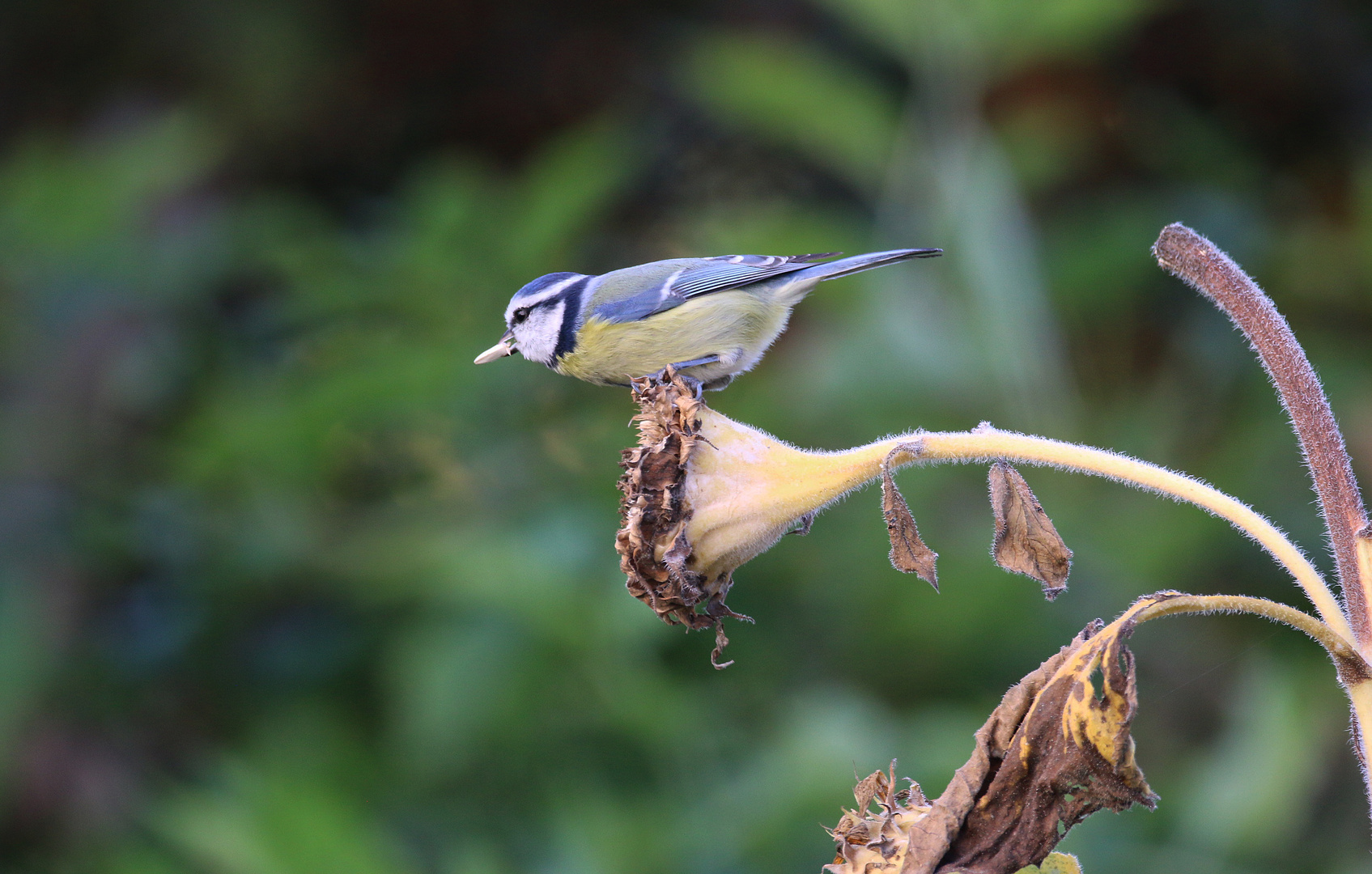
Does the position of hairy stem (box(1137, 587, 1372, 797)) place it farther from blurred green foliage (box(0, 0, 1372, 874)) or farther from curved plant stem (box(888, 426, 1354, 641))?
blurred green foliage (box(0, 0, 1372, 874))

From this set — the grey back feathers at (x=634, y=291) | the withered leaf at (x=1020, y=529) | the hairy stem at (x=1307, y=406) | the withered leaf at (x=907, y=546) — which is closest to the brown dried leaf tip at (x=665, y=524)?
the withered leaf at (x=907, y=546)

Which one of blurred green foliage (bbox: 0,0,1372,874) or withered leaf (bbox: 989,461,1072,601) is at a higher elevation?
blurred green foliage (bbox: 0,0,1372,874)

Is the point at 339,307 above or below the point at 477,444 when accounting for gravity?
above

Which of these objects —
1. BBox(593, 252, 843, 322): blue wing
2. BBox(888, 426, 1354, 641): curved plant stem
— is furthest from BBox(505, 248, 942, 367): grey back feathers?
BBox(888, 426, 1354, 641): curved plant stem

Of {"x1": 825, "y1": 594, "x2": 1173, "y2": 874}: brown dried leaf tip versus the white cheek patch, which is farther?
the white cheek patch

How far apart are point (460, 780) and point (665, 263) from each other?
198 centimetres

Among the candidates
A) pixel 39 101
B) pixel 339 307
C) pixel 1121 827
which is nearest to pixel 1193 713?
pixel 1121 827

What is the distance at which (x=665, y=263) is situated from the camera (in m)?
2.99

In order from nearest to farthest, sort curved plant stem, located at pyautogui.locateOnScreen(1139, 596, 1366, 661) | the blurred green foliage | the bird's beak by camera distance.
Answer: curved plant stem, located at pyautogui.locateOnScreen(1139, 596, 1366, 661)
the bird's beak
the blurred green foliage

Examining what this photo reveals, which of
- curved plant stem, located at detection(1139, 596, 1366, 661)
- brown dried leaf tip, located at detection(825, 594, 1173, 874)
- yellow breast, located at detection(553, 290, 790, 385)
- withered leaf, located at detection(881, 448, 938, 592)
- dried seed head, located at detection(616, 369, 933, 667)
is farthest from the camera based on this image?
yellow breast, located at detection(553, 290, 790, 385)

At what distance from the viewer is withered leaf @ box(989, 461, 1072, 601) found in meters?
1.49

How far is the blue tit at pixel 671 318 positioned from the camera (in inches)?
106

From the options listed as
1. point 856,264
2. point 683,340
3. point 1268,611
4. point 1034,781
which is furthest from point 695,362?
point 1268,611

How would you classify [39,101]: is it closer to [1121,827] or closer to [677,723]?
[677,723]
